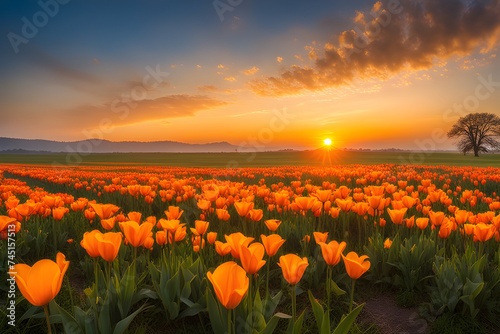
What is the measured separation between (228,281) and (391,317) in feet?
8.16

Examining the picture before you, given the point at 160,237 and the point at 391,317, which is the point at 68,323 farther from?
the point at 391,317

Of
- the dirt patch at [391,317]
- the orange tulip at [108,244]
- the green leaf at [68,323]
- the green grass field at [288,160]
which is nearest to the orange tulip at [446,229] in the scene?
the dirt patch at [391,317]

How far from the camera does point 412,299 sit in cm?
371

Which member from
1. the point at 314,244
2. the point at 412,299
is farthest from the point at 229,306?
the point at 314,244

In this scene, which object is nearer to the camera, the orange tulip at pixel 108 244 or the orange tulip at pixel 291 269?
the orange tulip at pixel 291 269

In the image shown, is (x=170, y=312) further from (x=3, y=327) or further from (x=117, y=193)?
(x=117, y=193)

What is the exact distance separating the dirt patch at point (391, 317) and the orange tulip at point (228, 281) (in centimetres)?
217

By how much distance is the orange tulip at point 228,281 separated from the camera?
72.1 inches

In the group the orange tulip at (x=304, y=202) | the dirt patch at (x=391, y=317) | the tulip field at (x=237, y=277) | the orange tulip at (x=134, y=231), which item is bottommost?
the dirt patch at (x=391, y=317)

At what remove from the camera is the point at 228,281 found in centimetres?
186

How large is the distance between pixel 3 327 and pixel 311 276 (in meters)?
2.97

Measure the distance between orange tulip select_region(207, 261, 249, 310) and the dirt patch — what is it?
2172mm

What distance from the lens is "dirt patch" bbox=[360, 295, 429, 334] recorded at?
10.8 feet

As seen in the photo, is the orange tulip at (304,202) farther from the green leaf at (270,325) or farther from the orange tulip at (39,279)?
the orange tulip at (39,279)
